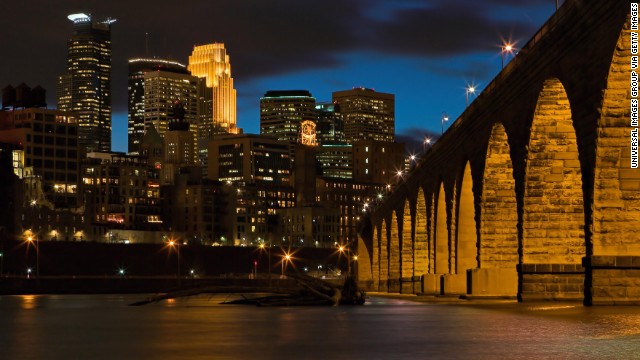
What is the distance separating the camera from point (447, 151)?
7556 cm

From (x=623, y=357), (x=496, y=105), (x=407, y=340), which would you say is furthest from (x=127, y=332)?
(x=496, y=105)

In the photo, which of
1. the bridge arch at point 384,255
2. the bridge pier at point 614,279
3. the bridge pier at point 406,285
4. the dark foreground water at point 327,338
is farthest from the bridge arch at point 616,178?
the bridge arch at point 384,255

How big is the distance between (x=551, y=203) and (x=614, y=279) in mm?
12659

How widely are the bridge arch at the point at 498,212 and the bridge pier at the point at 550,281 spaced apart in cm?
1187

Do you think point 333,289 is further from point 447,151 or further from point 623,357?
point 447,151

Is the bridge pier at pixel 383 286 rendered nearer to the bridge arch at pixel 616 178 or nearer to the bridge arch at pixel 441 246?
the bridge arch at pixel 441 246

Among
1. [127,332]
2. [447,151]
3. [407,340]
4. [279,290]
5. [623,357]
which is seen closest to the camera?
[623,357]

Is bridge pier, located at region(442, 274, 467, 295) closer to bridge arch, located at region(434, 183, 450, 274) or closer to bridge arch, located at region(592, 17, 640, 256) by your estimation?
bridge arch, located at region(434, 183, 450, 274)

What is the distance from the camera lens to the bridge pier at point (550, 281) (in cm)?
4775

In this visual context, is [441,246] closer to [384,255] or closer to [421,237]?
[421,237]

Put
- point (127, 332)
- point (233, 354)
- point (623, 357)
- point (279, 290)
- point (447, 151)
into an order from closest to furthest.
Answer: point (623, 357) < point (233, 354) < point (127, 332) < point (279, 290) < point (447, 151)

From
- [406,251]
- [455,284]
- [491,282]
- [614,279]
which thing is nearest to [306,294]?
[614,279]

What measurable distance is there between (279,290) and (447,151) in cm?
3513

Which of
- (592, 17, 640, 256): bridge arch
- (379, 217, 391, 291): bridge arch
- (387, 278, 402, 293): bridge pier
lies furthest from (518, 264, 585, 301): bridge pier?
(379, 217, 391, 291): bridge arch
